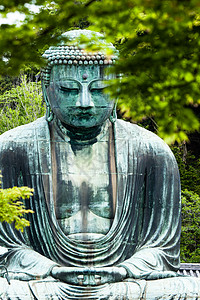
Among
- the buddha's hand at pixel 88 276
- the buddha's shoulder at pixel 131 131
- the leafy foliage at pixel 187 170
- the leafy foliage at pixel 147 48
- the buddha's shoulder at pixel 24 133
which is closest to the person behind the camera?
the leafy foliage at pixel 147 48

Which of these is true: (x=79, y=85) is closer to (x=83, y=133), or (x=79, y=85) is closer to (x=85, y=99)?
(x=85, y=99)

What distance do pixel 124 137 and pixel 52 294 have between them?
2.07 m

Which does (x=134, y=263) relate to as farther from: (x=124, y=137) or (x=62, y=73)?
(x=62, y=73)

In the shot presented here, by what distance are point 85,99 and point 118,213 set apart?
1.34 m

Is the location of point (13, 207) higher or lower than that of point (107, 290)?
higher

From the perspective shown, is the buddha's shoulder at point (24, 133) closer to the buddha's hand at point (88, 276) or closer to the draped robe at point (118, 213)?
the draped robe at point (118, 213)

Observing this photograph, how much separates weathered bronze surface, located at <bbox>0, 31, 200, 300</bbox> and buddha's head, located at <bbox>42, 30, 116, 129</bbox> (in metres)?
0.01

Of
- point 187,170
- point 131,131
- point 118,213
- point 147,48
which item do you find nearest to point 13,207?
point 118,213

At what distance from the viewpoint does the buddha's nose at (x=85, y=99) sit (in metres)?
8.50

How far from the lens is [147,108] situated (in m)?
5.02

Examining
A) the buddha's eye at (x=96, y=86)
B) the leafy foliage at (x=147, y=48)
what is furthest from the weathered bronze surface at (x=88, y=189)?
the leafy foliage at (x=147, y=48)

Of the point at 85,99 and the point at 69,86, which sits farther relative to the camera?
the point at 69,86

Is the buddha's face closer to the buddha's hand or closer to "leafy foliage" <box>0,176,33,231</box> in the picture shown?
"leafy foliage" <box>0,176,33,231</box>

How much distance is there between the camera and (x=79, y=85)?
859 centimetres
